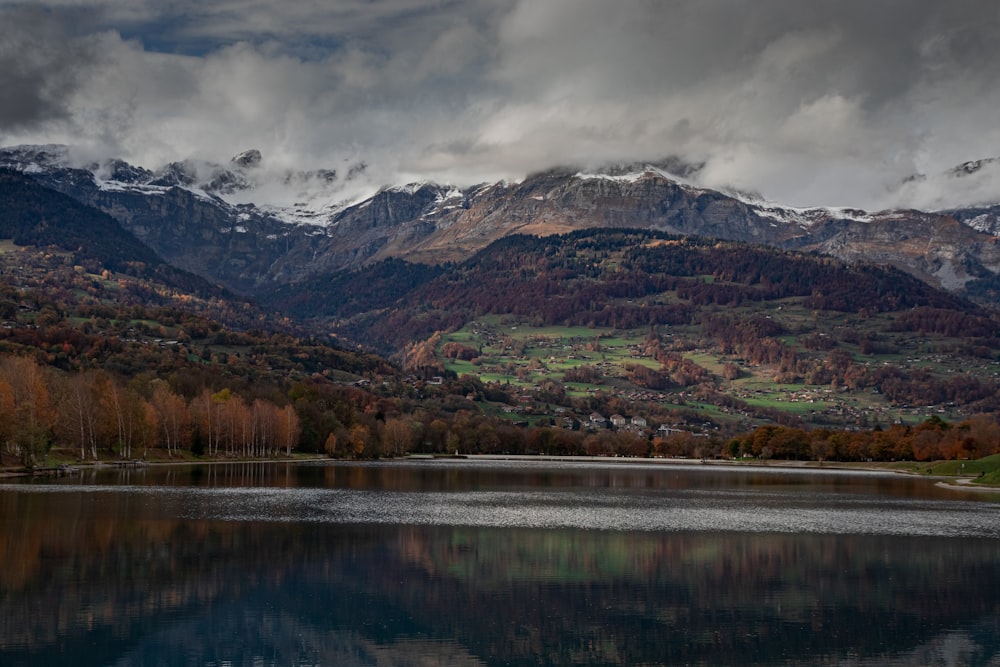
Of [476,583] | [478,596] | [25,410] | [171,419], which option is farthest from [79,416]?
[478,596]

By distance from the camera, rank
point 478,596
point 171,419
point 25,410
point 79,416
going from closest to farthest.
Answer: point 478,596, point 25,410, point 79,416, point 171,419

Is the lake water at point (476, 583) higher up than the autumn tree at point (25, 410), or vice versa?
the autumn tree at point (25, 410)

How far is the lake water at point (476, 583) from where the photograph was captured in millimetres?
33094

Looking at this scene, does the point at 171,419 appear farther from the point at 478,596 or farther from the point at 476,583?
the point at 478,596

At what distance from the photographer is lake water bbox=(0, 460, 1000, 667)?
33.1 meters

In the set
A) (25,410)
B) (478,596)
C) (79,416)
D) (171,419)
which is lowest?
(478,596)

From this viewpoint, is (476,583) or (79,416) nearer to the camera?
(476,583)

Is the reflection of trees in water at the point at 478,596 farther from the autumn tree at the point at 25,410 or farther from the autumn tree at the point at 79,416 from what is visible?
the autumn tree at the point at 79,416

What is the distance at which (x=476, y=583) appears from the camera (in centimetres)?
4362

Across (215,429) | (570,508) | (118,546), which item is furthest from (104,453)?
(118,546)

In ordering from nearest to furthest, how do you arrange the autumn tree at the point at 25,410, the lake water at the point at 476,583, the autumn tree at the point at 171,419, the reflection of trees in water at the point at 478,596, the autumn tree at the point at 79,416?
the lake water at the point at 476,583, the reflection of trees in water at the point at 478,596, the autumn tree at the point at 25,410, the autumn tree at the point at 79,416, the autumn tree at the point at 171,419

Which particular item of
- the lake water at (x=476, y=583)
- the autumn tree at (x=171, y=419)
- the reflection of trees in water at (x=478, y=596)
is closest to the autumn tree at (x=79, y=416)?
the autumn tree at (x=171, y=419)

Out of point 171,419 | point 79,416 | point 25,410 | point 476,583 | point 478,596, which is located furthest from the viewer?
point 171,419

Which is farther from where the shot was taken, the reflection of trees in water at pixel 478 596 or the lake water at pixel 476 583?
the reflection of trees in water at pixel 478 596
